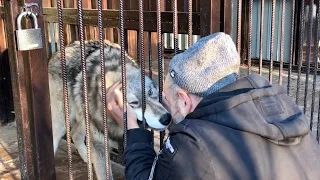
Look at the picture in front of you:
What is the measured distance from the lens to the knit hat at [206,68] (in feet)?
5.72

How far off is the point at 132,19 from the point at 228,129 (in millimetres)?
2085

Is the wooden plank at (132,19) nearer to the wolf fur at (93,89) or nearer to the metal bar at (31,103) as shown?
the wolf fur at (93,89)

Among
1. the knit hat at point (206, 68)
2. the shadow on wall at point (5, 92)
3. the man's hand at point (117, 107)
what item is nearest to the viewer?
the knit hat at point (206, 68)

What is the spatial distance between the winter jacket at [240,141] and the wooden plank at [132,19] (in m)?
1.21

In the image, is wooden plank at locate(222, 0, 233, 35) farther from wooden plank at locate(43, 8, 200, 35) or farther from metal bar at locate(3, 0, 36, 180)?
metal bar at locate(3, 0, 36, 180)

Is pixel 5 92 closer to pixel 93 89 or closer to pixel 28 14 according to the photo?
pixel 93 89

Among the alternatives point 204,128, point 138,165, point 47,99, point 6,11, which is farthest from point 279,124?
point 6,11

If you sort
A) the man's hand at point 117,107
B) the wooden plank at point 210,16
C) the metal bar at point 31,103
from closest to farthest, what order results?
the metal bar at point 31,103 < the man's hand at point 117,107 < the wooden plank at point 210,16

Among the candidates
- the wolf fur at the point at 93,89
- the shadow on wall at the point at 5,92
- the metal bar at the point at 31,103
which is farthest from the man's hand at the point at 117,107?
the shadow on wall at the point at 5,92

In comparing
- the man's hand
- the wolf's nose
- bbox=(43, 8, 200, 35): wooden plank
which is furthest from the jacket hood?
the wolf's nose

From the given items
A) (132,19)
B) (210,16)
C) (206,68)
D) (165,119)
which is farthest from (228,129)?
(132,19)

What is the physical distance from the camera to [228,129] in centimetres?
160

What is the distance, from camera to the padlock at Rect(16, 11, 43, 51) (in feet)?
6.37

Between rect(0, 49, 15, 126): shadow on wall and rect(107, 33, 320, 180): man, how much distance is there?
428 centimetres
